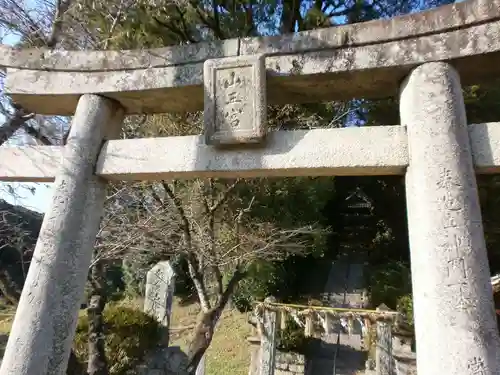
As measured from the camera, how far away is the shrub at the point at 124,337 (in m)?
6.77

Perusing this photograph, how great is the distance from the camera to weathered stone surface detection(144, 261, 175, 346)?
7909 millimetres

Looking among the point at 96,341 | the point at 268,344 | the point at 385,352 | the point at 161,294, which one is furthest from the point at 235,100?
the point at 385,352

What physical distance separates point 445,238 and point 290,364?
8.94 metres

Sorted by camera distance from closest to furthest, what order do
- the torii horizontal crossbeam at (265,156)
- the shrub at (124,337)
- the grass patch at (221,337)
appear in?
the torii horizontal crossbeam at (265,156) → the shrub at (124,337) → the grass patch at (221,337)

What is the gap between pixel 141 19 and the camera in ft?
19.6

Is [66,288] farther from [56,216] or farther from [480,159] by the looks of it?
[480,159]

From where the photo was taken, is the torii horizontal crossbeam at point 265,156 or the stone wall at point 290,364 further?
the stone wall at point 290,364

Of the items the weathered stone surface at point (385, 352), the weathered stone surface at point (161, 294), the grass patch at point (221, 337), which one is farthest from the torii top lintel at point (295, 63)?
the grass patch at point (221, 337)

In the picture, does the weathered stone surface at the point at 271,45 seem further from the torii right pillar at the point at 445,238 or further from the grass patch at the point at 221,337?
the grass patch at the point at 221,337

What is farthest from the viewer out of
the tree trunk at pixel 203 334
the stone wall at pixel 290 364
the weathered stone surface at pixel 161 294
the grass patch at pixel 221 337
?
the grass patch at pixel 221 337

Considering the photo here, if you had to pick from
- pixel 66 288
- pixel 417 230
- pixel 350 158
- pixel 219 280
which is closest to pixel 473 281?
pixel 417 230

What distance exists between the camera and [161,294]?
816 centimetres

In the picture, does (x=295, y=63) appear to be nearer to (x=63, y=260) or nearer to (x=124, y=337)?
(x=63, y=260)

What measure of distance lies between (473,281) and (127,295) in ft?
45.7
